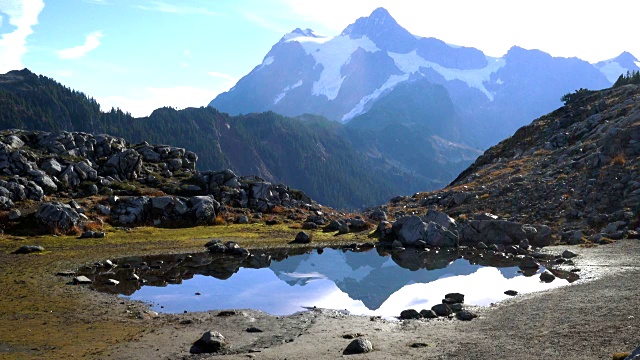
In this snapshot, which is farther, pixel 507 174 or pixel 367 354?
pixel 507 174

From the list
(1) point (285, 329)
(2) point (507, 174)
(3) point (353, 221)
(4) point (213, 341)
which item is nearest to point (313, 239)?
(3) point (353, 221)

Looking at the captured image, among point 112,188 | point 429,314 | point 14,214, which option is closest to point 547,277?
point 429,314

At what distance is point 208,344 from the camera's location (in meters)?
18.1

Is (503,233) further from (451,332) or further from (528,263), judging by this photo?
(451,332)

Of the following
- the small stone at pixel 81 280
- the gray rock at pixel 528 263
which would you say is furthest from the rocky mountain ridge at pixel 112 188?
the gray rock at pixel 528 263

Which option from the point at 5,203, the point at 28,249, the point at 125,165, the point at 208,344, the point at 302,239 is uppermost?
the point at 125,165

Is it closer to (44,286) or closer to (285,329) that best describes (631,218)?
(285,329)

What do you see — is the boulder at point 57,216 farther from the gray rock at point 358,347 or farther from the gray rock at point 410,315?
the gray rock at point 358,347

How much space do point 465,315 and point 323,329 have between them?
20.6 feet

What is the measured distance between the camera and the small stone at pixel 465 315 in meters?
21.4

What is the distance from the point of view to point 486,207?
183ft

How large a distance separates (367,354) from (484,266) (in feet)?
69.8

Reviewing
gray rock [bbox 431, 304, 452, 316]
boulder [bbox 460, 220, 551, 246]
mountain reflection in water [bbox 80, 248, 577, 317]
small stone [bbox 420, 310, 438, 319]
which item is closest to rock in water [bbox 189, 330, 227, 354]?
mountain reflection in water [bbox 80, 248, 577, 317]

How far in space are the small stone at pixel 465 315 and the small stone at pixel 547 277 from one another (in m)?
9.78
